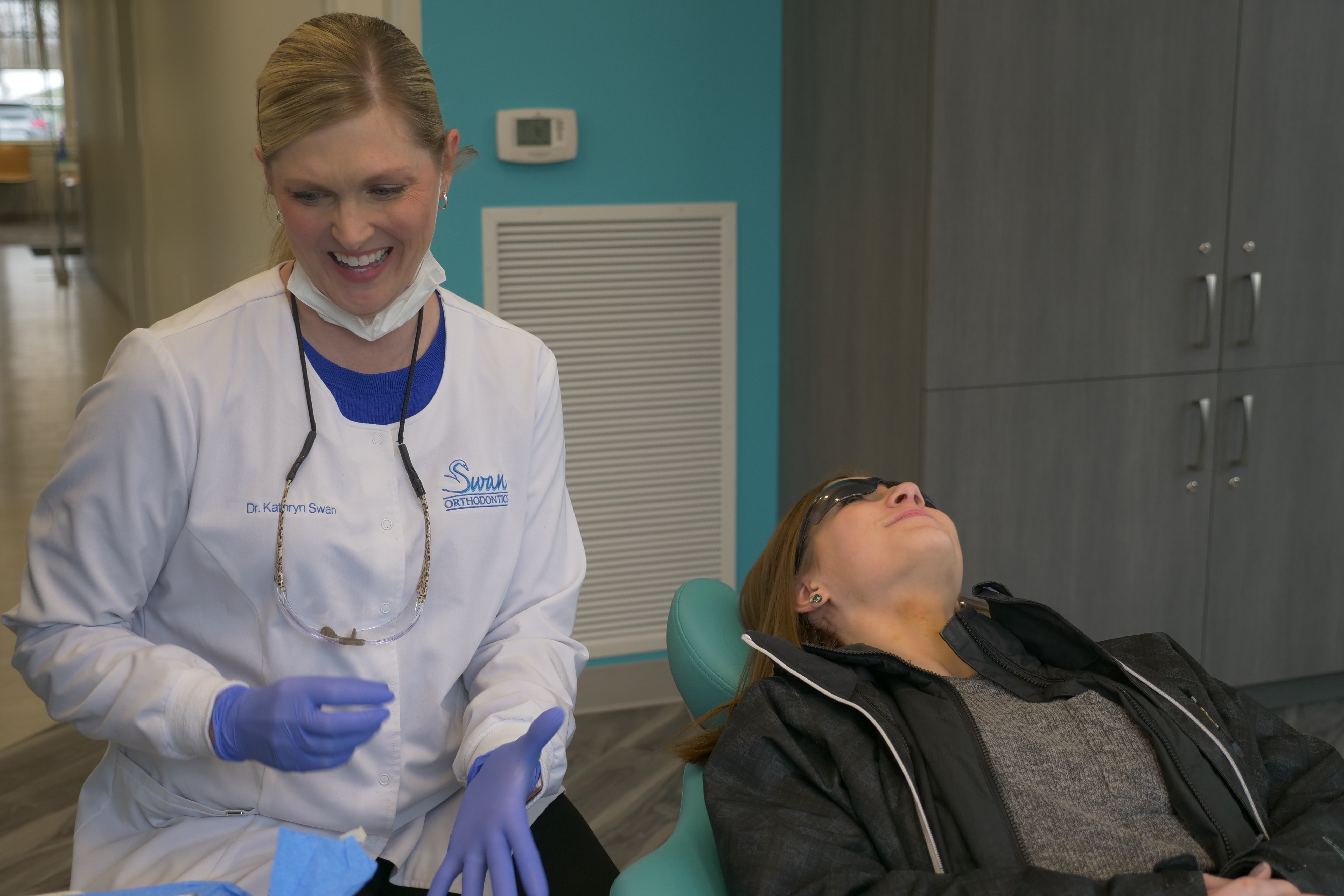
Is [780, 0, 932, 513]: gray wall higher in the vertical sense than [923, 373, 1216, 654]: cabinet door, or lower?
higher

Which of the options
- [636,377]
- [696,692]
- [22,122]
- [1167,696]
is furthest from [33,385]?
[22,122]

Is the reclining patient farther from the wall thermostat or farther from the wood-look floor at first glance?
the wall thermostat

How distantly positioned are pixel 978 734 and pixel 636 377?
178 centimetres

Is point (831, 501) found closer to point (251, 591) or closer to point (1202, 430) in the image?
point (251, 591)

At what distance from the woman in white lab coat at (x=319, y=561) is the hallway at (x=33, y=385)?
196 cm

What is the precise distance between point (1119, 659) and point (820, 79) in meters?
1.78

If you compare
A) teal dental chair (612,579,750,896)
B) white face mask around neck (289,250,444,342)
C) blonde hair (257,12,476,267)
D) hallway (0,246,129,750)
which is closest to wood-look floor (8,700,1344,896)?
hallway (0,246,129,750)

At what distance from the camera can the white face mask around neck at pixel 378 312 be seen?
1.34m

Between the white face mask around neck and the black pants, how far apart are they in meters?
0.63

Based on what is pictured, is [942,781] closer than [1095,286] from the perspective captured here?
Yes

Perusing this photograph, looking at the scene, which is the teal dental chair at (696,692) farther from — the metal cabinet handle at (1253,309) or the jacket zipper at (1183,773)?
the metal cabinet handle at (1253,309)

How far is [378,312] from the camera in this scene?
4.42ft

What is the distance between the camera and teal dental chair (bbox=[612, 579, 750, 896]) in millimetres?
1316

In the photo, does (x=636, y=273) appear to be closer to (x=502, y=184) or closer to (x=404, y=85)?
(x=502, y=184)
